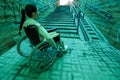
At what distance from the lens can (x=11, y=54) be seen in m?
3.31

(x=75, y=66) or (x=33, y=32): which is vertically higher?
(x=33, y=32)

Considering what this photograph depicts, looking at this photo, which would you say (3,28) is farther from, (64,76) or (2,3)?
(64,76)

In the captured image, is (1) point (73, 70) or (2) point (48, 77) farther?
(1) point (73, 70)

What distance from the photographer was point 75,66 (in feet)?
9.00

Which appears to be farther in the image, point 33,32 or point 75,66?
point 75,66

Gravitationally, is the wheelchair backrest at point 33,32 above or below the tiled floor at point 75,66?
above

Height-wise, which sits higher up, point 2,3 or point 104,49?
point 2,3

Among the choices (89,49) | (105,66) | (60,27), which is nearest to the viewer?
(105,66)

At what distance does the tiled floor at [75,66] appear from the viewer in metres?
2.38

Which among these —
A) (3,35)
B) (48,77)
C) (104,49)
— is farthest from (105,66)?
(3,35)

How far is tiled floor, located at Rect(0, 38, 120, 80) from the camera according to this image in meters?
2.38

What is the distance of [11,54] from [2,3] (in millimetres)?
1614

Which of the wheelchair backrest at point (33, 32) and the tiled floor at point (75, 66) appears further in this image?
the tiled floor at point (75, 66)

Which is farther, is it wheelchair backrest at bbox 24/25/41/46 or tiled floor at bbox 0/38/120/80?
tiled floor at bbox 0/38/120/80
